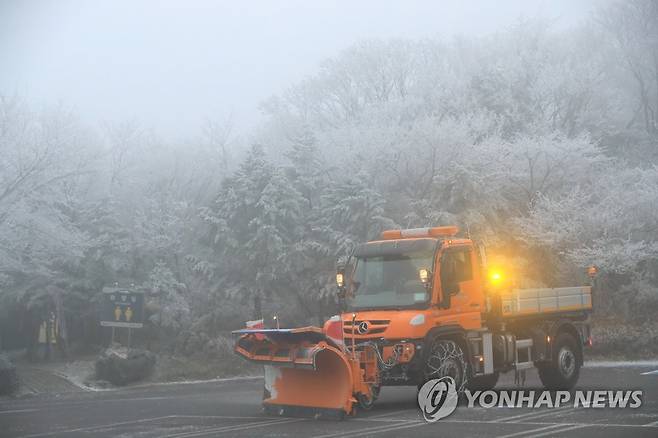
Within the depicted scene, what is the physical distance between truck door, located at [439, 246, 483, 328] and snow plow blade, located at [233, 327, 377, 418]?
1982mm

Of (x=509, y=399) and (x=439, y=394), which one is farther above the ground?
(x=439, y=394)

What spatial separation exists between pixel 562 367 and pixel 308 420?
5.89 metres

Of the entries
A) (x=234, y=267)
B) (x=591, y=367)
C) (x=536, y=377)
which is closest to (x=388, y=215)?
(x=234, y=267)

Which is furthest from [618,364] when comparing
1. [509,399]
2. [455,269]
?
[455,269]

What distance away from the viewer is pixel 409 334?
530 inches

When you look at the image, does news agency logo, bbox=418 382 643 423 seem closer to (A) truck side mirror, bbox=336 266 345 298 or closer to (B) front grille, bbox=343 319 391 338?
(B) front grille, bbox=343 319 391 338

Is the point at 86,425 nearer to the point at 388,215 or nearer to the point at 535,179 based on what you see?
the point at 388,215

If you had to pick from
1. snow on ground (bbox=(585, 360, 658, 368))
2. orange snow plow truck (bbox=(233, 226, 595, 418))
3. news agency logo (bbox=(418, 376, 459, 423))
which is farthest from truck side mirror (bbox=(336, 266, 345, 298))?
snow on ground (bbox=(585, 360, 658, 368))

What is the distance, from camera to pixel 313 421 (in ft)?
43.0

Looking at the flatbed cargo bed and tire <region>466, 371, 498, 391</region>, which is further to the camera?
tire <region>466, 371, 498, 391</region>

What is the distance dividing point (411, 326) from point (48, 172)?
67.9ft

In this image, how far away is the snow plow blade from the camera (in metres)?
12.8

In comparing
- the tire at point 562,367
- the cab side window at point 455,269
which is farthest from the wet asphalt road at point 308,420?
the cab side window at point 455,269

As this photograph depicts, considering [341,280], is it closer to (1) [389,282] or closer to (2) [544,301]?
(1) [389,282]
